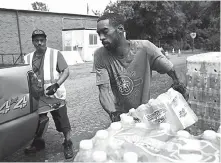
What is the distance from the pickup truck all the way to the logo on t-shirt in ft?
4.20

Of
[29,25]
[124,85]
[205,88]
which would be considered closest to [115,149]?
[124,85]

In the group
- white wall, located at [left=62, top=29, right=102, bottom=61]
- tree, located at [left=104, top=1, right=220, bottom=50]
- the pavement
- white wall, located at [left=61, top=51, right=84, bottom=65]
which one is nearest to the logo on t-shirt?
the pavement

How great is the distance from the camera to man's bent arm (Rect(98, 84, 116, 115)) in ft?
7.71

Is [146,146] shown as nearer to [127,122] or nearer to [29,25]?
[127,122]

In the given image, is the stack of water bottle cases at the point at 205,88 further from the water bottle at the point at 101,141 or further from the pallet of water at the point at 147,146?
the water bottle at the point at 101,141

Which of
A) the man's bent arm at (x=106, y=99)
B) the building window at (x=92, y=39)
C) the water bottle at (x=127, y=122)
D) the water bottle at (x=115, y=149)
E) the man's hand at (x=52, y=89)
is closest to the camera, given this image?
the water bottle at (x=115, y=149)

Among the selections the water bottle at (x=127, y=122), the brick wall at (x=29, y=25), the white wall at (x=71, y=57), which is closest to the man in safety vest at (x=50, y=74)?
the water bottle at (x=127, y=122)

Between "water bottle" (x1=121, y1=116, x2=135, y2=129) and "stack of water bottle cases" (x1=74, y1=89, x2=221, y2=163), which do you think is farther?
"water bottle" (x1=121, y1=116, x2=135, y2=129)

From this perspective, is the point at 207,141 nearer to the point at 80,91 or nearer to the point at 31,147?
the point at 31,147

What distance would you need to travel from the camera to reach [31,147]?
13.9 ft

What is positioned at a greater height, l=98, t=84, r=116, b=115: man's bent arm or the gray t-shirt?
the gray t-shirt

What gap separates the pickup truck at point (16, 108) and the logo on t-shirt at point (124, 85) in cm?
128

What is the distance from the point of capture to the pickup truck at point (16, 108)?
2.97 meters

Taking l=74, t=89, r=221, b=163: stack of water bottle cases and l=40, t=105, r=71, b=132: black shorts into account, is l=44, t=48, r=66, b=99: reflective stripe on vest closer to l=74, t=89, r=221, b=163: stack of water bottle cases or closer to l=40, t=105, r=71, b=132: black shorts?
l=40, t=105, r=71, b=132: black shorts
